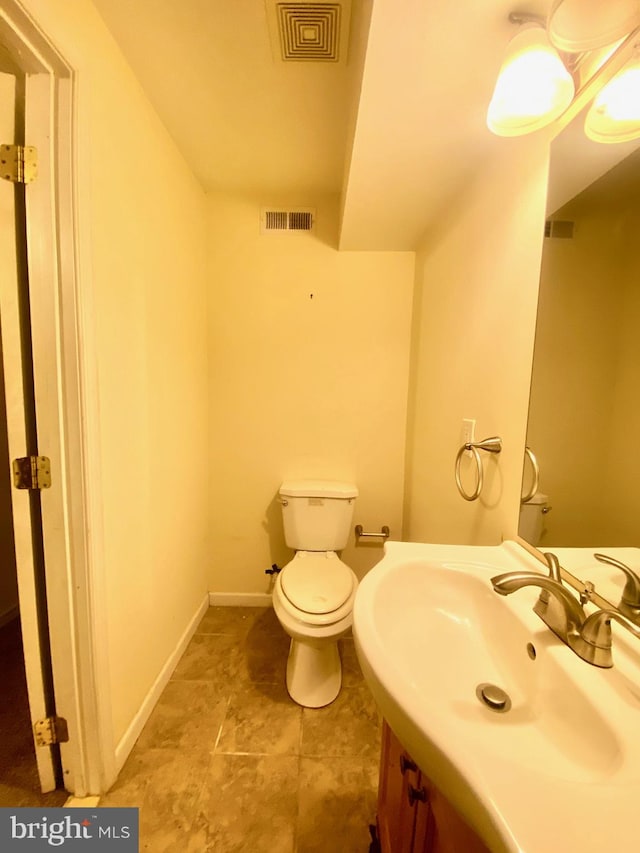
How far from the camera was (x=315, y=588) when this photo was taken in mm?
1484

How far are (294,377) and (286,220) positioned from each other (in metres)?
0.84

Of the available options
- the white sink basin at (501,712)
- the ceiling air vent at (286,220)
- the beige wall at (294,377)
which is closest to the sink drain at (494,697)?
the white sink basin at (501,712)

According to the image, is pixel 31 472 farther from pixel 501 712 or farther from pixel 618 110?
pixel 618 110

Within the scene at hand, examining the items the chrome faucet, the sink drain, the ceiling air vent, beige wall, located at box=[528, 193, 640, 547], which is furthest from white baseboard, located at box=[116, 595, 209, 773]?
the ceiling air vent

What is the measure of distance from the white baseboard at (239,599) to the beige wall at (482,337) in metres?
1.03

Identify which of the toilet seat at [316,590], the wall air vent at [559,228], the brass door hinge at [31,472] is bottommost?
the toilet seat at [316,590]

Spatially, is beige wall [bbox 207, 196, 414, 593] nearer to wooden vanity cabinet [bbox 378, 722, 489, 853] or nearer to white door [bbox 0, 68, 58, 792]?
white door [bbox 0, 68, 58, 792]

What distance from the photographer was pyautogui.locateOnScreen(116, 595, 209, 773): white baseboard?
1.15 m

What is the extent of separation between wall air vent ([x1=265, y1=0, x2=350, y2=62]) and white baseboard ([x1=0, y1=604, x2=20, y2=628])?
2.72 meters

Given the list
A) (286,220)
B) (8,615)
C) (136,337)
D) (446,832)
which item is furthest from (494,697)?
(8,615)

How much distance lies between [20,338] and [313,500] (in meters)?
1.34

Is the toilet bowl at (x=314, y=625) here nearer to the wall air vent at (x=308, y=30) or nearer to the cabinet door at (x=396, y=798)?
the cabinet door at (x=396, y=798)

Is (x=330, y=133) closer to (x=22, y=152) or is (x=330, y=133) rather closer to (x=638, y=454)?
(x=22, y=152)

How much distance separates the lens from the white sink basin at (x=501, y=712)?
36 centimetres
